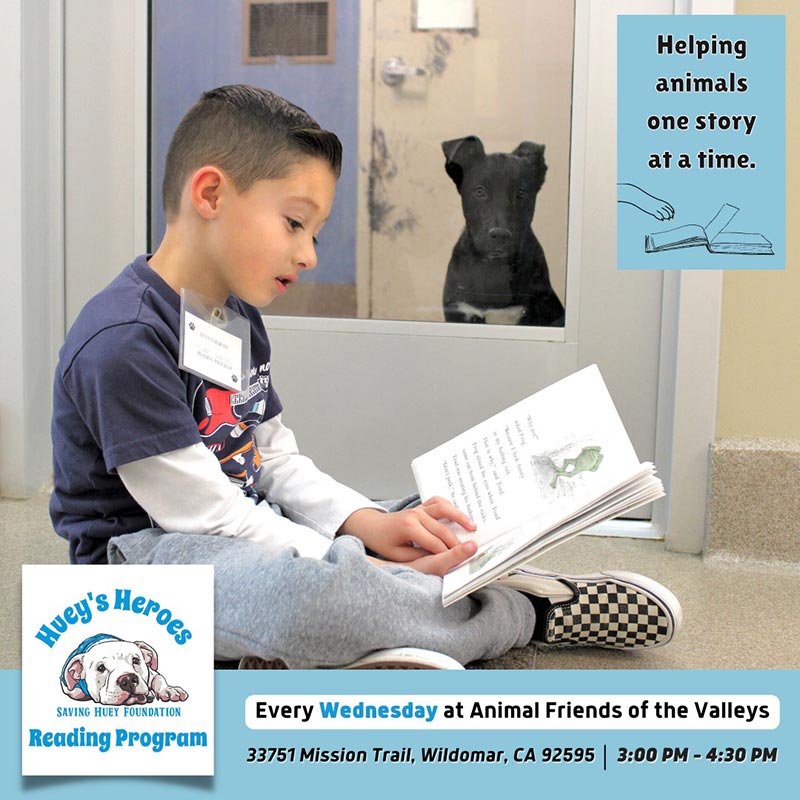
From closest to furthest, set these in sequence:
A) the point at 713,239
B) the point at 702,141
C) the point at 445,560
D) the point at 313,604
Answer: the point at 313,604 → the point at 445,560 → the point at 702,141 → the point at 713,239

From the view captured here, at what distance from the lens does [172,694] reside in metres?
0.61

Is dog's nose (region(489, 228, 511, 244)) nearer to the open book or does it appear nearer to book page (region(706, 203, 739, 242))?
book page (region(706, 203, 739, 242))

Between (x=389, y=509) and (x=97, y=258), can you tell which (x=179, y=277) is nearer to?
(x=389, y=509)

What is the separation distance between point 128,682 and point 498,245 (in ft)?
3.16

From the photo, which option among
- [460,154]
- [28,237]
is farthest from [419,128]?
[28,237]

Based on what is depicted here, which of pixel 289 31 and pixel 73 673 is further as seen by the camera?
pixel 289 31

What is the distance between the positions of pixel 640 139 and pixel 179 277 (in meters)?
0.60

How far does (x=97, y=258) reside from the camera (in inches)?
58.7

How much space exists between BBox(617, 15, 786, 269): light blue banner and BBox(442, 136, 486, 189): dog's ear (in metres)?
0.24

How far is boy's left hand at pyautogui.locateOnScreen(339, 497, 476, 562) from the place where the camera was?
86 cm

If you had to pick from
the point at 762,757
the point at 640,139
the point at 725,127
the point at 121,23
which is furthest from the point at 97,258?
the point at 762,757

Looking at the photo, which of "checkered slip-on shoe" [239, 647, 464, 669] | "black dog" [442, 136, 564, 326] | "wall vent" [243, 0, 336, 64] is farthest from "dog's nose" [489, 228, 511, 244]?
"checkered slip-on shoe" [239, 647, 464, 669]

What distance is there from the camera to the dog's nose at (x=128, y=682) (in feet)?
1.97

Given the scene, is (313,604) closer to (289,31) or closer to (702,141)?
(702,141)
